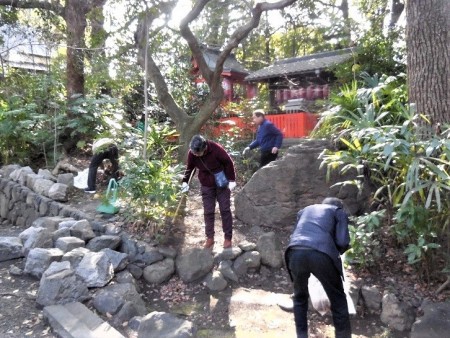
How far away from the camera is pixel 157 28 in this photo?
7.91m

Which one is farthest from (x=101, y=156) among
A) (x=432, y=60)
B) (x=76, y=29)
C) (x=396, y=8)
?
(x=396, y=8)

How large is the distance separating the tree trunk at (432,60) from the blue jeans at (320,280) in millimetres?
2505

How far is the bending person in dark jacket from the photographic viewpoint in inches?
131

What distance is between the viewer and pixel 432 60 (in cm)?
505

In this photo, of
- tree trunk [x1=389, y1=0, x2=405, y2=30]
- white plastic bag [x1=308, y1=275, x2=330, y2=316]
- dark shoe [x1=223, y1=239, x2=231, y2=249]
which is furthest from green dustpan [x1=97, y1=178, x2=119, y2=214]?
tree trunk [x1=389, y1=0, x2=405, y2=30]

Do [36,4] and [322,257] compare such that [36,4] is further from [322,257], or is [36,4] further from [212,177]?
[322,257]

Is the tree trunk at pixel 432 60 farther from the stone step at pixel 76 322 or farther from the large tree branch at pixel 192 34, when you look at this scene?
the stone step at pixel 76 322

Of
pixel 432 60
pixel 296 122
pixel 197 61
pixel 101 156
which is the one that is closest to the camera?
pixel 432 60

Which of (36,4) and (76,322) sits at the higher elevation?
(36,4)

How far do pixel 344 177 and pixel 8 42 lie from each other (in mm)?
9385

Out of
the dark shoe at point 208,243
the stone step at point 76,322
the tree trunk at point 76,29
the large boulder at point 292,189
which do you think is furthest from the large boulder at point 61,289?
the tree trunk at point 76,29

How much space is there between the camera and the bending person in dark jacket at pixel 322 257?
3316 mm

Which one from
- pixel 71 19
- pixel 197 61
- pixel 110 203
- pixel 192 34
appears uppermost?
pixel 71 19

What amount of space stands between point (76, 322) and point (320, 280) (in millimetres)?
2182
